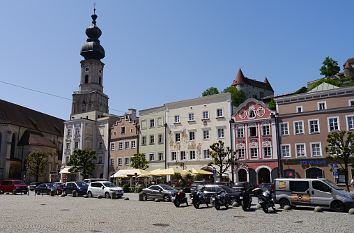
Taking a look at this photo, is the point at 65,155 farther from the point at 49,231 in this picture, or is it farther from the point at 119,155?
the point at 49,231

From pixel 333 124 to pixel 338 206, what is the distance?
20.7 meters

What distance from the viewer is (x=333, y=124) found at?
36562 mm

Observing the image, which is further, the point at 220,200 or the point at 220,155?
the point at 220,155

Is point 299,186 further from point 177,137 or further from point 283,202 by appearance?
point 177,137

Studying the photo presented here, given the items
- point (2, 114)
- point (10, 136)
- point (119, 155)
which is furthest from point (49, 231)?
point (2, 114)

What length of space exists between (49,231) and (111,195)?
60.5ft

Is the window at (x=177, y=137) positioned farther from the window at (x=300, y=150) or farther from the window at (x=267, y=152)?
the window at (x=300, y=150)

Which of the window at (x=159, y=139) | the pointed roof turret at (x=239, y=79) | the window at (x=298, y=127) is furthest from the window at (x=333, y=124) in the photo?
the pointed roof turret at (x=239, y=79)

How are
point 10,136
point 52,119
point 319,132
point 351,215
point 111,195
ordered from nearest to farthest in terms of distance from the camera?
1. point 351,215
2. point 111,195
3. point 319,132
4. point 10,136
5. point 52,119

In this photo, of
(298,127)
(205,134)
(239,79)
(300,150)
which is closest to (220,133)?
(205,134)

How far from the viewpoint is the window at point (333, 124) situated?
119 feet

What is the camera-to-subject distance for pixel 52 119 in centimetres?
8512

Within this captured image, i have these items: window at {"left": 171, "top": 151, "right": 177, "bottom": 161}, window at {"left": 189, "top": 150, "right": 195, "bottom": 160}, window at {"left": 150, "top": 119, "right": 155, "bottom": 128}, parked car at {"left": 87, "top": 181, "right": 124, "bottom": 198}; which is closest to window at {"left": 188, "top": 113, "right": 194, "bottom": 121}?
window at {"left": 189, "top": 150, "right": 195, "bottom": 160}

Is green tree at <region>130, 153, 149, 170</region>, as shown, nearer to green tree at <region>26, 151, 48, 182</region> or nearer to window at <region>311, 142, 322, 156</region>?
green tree at <region>26, 151, 48, 182</region>
